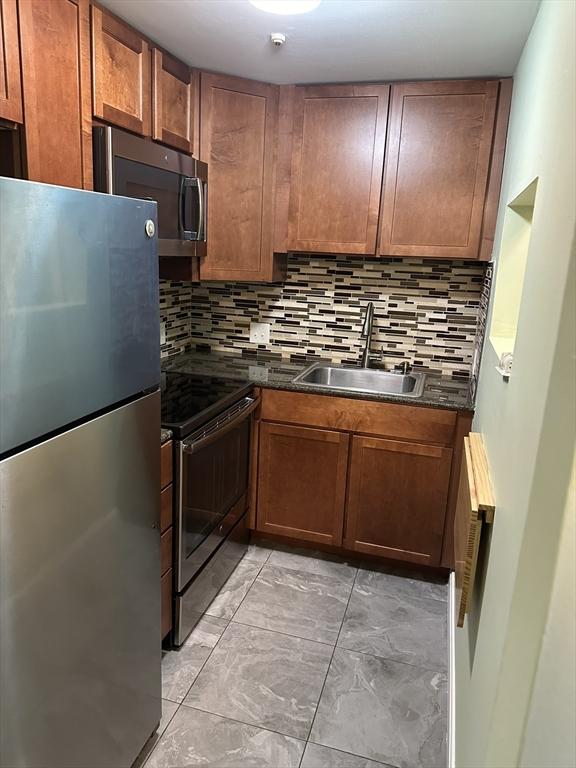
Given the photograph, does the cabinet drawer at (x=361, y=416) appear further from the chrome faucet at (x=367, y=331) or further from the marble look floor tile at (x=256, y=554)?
the marble look floor tile at (x=256, y=554)

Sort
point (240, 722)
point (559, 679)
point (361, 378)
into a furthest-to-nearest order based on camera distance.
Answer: point (361, 378) → point (240, 722) → point (559, 679)

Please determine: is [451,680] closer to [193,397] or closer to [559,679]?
[559,679]

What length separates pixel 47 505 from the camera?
105 centimetres

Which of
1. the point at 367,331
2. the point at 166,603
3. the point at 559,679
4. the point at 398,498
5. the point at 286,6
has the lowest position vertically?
the point at 166,603

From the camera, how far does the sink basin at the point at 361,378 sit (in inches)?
107

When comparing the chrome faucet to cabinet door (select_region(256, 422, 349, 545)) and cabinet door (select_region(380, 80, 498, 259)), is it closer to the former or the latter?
cabinet door (select_region(380, 80, 498, 259))

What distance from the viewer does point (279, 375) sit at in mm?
2662

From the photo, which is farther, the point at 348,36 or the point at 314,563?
the point at 314,563

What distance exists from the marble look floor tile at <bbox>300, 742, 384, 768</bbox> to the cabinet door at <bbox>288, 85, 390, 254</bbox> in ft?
6.40

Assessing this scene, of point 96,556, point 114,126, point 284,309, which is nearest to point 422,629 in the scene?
point 96,556

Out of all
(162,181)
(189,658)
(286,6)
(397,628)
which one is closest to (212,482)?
(189,658)

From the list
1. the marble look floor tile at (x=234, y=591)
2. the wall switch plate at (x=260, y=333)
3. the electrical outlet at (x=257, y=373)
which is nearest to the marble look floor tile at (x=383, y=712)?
the marble look floor tile at (x=234, y=591)

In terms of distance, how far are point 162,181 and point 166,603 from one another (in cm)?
155

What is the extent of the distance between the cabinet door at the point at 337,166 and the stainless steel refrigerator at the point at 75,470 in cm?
135
